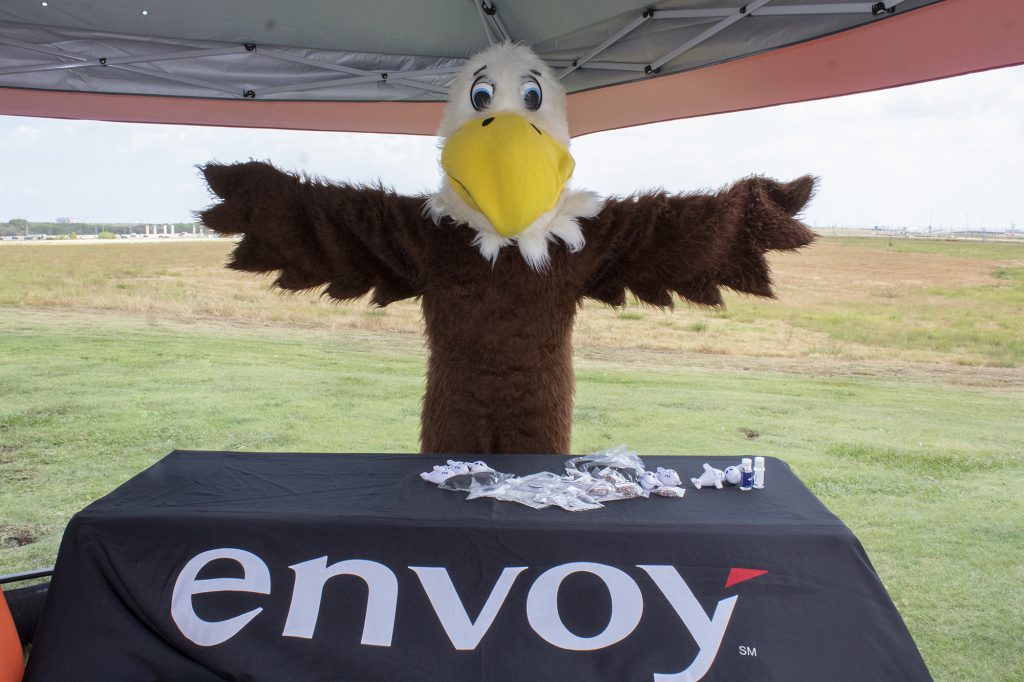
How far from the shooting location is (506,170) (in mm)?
1544

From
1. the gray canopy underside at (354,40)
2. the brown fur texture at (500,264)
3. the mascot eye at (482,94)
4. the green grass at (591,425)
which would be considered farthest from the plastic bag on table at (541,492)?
the green grass at (591,425)

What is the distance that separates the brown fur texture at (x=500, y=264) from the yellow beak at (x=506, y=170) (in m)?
0.18

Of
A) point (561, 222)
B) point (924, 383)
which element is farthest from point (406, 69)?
point (924, 383)

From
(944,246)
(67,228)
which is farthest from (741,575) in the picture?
(67,228)

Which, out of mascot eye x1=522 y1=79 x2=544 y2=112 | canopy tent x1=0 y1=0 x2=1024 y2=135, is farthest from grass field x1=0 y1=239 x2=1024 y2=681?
mascot eye x1=522 y1=79 x2=544 y2=112

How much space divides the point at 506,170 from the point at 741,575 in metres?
0.94

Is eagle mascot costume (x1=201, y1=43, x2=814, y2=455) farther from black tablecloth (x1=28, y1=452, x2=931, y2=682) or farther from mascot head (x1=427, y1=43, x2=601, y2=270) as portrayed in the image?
black tablecloth (x1=28, y1=452, x2=931, y2=682)

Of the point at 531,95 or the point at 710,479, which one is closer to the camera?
the point at 710,479

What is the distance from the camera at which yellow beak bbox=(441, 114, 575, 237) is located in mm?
1547

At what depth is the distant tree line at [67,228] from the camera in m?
5.16

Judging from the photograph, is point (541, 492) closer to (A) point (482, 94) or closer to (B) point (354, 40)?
(A) point (482, 94)

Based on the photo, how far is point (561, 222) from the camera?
1.73m

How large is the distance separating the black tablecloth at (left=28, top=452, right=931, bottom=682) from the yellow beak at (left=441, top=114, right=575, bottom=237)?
67cm

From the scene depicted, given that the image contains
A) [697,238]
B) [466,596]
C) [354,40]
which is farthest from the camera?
[354,40]
